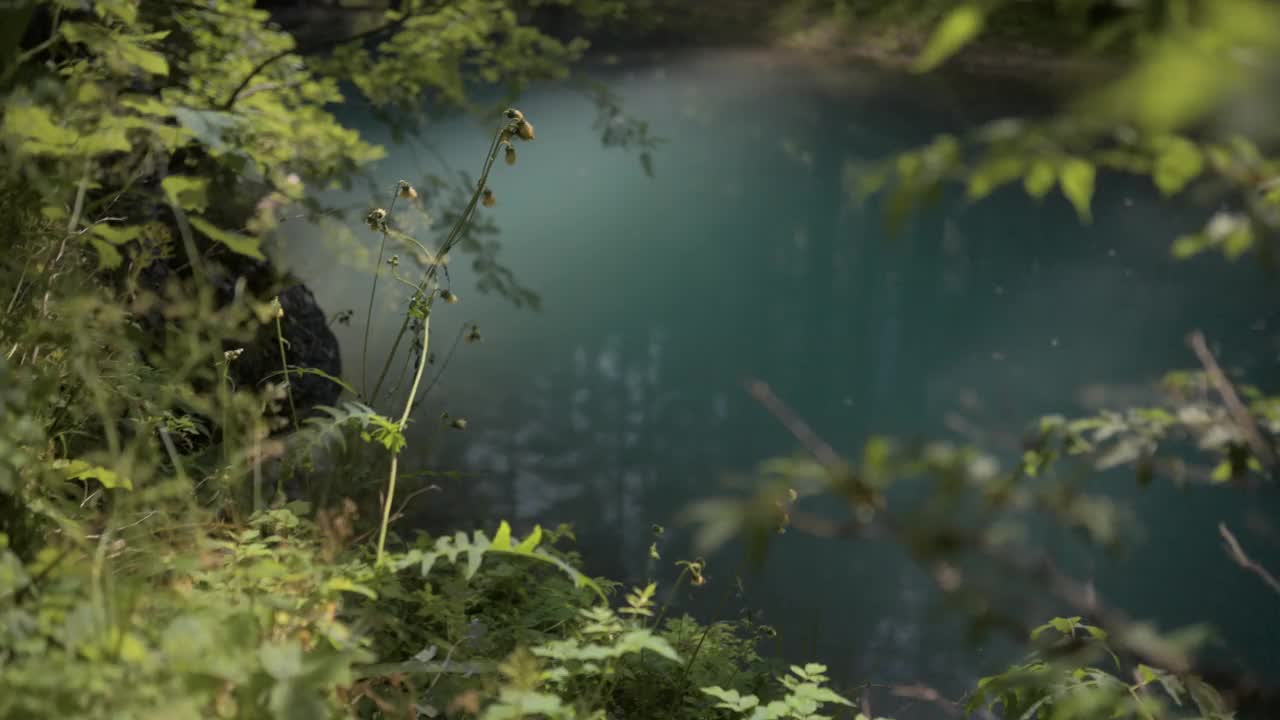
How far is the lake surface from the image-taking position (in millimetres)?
4320

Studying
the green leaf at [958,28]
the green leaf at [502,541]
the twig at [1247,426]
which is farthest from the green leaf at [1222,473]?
the green leaf at [502,541]

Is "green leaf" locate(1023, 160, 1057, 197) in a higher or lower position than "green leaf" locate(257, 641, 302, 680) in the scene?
higher

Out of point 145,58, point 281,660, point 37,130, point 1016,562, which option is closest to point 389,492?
point 281,660

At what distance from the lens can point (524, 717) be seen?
5.51ft

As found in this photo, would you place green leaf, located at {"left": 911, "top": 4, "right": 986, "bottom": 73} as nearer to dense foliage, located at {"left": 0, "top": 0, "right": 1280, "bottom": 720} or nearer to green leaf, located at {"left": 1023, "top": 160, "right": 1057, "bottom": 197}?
dense foliage, located at {"left": 0, "top": 0, "right": 1280, "bottom": 720}

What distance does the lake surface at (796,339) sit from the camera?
14.2 ft

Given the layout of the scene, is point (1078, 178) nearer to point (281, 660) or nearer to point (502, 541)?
point (281, 660)

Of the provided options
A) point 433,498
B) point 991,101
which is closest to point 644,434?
point 433,498

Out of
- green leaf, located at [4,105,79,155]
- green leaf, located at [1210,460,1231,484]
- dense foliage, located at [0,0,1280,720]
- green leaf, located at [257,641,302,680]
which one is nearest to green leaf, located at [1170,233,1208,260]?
dense foliage, located at [0,0,1280,720]

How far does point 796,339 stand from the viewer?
724 cm

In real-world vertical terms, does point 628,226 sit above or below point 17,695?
below

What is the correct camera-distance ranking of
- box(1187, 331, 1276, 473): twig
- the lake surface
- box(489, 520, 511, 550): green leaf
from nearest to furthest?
box(1187, 331, 1276, 473): twig
box(489, 520, 511, 550): green leaf
the lake surface

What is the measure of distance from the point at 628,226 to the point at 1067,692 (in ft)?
26.2

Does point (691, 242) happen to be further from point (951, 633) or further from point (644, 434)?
point (951, 633)
